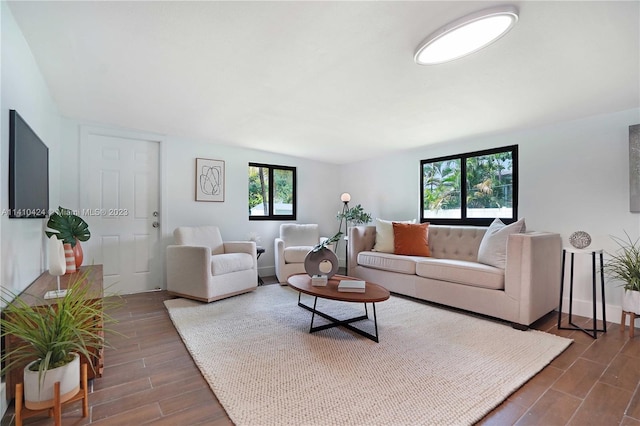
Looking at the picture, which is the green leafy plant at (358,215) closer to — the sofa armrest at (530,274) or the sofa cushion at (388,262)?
the sofa cushion at (388,262)

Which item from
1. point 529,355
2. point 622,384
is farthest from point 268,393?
point 622,384

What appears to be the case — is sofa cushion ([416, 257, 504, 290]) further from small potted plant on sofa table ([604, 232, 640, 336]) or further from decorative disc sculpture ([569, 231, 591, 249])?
small potted plant on sofa table ([604, 232, 640, 336])

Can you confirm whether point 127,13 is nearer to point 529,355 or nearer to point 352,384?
point 352,384

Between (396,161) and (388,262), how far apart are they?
74.8 inches

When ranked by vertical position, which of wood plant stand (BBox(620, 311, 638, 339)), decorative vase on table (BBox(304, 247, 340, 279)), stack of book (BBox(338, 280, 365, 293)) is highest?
decorative vase on table (BBox(304, 247, 340, 279))

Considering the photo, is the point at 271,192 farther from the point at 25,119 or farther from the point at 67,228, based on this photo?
the point at 25,119

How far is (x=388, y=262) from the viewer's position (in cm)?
356

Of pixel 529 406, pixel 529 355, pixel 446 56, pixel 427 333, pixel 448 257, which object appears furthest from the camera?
pixel 448 257

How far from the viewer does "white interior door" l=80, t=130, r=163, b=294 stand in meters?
3.41

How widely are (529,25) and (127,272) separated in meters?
4.48

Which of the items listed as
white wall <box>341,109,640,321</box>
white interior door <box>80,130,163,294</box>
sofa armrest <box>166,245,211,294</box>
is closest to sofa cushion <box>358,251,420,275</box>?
white wall <box>341,109,640,321</box>

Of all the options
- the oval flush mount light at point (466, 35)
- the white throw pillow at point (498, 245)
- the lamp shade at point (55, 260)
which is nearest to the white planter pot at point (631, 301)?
the white throw pillow at point (498, 245)

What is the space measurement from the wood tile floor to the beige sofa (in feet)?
1.51

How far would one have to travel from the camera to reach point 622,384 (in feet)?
5.65
